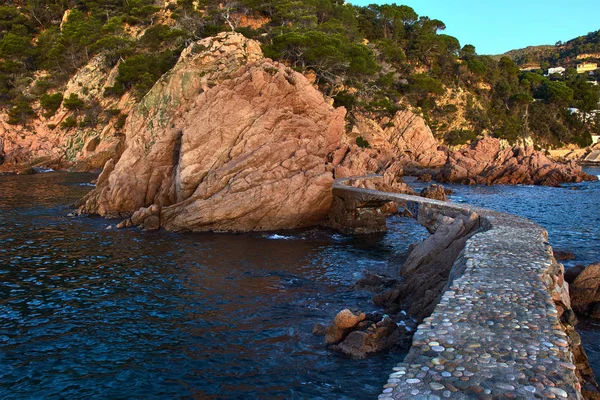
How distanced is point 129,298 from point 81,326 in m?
2.79

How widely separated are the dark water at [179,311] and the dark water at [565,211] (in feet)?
24.2

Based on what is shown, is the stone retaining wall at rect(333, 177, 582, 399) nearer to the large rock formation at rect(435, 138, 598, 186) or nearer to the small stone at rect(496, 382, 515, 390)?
the small stone at rect(496, 382, 515, 390)

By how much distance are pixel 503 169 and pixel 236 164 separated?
4815 cm

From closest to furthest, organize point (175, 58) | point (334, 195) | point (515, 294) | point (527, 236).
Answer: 1. point (515, 294)
2. point (527, 236)
3. point (334, 195)
4. point (175, 58)

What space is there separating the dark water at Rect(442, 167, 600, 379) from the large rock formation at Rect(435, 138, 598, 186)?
391cm

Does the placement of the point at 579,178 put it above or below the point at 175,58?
below

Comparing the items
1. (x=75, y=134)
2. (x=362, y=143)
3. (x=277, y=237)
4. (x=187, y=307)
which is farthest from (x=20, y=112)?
(x=187, y=307)

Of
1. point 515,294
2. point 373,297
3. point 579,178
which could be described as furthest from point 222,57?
point 579,178

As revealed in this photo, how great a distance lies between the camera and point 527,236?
55.2ft

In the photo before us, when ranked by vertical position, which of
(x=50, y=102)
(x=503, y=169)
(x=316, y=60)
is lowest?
(x=503, y=169)

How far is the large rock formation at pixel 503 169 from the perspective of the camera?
6312 cm

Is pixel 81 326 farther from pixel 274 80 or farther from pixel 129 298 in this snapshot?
pixel 274 80

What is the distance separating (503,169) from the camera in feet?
214

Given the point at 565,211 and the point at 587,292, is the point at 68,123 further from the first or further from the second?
the point at 587,292
